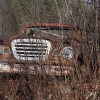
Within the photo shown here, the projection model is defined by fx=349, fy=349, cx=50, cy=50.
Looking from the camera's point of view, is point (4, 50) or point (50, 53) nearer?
point (50, 53)

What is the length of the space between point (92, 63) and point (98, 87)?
0.96 feet

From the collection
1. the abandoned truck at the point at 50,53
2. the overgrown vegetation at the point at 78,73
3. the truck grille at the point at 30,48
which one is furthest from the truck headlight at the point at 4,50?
the overgrown vegetation at the point at 78,73

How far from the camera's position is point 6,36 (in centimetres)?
662

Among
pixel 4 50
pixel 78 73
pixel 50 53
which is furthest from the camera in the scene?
pixel 4 50

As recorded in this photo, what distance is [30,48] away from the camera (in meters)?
5.11

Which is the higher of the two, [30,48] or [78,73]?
[30,48]

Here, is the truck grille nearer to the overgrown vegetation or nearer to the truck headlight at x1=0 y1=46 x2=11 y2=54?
the truck headlight at x1=0 y1=46 x2=11 y2=54

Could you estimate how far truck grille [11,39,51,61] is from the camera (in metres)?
4.55

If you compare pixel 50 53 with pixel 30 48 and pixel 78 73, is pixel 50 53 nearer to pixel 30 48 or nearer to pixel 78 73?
pixel 30 48

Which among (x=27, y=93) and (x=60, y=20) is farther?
(x=27, y=93)

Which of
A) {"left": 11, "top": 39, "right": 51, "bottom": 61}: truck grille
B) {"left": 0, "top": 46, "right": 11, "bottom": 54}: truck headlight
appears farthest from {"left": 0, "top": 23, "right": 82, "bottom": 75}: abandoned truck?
{"left": 0, "top": 46, "right": 11, "bottom": 54}: truck headlight

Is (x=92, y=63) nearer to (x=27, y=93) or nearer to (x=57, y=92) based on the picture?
(x=57, y=92)

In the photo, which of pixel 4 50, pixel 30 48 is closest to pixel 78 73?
pixel 30 48

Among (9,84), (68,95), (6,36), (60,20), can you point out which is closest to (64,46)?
(60,20)
